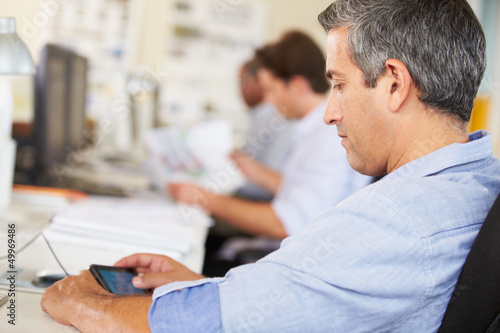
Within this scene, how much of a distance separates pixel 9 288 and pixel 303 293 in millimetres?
533

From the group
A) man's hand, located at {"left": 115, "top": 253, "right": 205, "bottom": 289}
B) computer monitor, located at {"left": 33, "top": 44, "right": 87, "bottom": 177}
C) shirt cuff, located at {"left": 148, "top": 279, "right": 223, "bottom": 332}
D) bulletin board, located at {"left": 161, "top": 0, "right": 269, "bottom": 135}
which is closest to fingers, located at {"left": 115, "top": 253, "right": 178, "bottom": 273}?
man's hand, located at {"left": 115, "top": 253, "right": 205, "bottom": 289}

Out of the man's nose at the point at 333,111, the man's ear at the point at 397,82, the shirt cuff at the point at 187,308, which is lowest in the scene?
the shirt cuff at the point at 187,308

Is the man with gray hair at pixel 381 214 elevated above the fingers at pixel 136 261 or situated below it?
above

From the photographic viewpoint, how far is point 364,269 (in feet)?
2.31

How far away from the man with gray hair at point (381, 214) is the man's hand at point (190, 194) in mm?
1109

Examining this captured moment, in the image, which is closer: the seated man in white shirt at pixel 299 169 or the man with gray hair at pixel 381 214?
the man with gray hair at pixel 381 214

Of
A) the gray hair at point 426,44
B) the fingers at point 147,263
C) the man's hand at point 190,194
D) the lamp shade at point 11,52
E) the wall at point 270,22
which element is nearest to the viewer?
the gray hair at point 426,44

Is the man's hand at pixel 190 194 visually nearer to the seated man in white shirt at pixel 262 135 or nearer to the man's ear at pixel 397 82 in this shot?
the seated man in white shirt at pixel 262 135

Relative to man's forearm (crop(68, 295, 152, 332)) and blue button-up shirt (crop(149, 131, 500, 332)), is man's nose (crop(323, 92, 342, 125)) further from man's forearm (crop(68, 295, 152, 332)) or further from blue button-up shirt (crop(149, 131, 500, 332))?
man's forearm (crop(68, 295, 152, 332))

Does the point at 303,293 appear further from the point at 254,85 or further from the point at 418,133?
the point at 254,85

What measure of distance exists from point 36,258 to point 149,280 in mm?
242

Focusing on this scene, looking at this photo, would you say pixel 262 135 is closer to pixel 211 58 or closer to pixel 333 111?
pixel 333 111

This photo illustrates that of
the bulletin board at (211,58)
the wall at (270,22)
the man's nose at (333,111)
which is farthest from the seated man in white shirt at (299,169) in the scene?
the bulletin board at (211,58)

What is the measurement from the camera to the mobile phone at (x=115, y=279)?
0.91m
